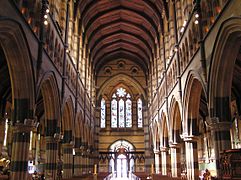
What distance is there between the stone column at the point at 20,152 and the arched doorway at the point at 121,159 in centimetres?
2809

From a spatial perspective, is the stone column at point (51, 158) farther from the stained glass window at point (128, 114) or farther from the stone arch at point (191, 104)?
the stained glass window at point (128, 114)

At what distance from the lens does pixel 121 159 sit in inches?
1625

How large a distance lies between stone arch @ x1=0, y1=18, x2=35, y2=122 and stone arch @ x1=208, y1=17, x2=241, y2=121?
820 cm

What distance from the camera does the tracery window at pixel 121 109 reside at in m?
42.7

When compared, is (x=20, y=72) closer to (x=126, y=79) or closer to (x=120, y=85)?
(x=126, y=79)

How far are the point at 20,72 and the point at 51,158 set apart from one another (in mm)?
6621

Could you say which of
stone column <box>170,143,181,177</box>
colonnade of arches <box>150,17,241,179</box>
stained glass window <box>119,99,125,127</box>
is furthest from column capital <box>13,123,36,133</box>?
stained glass window <box>119,99,125,127</box>

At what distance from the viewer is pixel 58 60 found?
62.0ft

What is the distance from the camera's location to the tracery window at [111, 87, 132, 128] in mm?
42656

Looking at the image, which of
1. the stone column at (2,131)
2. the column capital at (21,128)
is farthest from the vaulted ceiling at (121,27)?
the column capital at (21,128)

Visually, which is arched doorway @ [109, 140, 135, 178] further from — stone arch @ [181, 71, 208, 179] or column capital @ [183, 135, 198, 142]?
column capital @ [183, 135, 198, 142]

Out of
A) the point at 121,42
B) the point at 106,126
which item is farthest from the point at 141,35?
the point at 106,126

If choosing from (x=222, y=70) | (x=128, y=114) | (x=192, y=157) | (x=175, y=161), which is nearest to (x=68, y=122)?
(x=175, y=161)

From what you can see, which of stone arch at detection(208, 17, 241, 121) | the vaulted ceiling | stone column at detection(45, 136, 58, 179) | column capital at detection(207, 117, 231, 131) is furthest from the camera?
the vaulted ceiling
